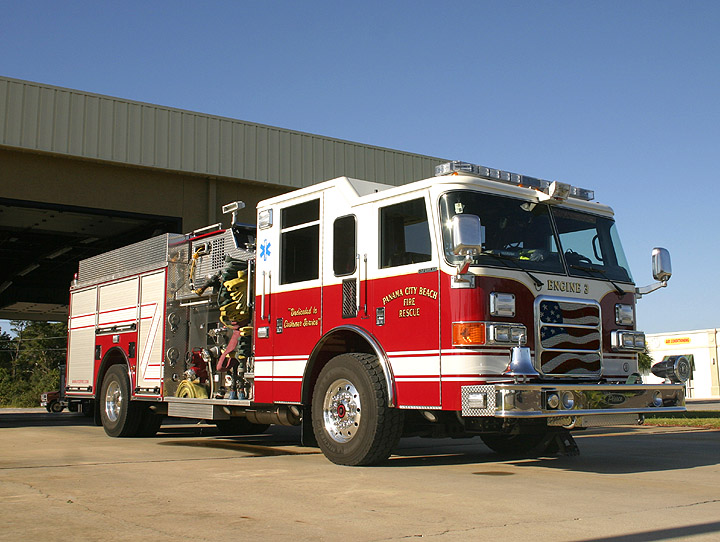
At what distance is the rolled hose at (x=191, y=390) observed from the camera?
11.3 meters

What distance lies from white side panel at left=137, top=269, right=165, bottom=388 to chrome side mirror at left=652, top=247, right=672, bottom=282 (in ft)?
22.8

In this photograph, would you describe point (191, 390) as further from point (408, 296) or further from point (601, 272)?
point (601, 272)

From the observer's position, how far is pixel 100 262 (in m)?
14.5

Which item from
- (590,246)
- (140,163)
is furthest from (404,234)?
(140,163)

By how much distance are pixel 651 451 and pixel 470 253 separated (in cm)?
510

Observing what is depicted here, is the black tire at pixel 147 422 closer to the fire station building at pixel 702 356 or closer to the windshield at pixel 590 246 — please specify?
the windshield at pixel 590 246

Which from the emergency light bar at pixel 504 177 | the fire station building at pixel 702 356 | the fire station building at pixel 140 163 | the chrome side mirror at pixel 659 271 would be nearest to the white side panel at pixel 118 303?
the fire station building at pixel 140 163

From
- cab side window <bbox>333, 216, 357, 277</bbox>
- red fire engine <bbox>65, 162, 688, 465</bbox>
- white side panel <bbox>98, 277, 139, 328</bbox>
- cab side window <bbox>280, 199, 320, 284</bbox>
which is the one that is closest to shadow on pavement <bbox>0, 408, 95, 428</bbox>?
white side panel <bbox>98, 277, 139, 328</bbox>

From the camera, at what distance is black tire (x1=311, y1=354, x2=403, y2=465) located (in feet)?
26.5

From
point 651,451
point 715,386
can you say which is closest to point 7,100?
point 651,451

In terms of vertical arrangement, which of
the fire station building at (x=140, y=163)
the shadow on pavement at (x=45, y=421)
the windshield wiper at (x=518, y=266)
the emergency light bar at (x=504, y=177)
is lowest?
the shadow on pavement at (x=45, y=421)

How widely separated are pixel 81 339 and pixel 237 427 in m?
3.40

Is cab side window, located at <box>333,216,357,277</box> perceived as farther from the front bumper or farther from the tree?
the tree

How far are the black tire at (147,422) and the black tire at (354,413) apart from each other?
4.96 m
